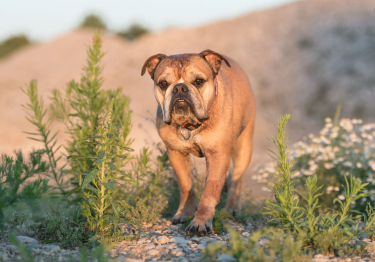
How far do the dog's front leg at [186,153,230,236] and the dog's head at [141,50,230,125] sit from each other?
0.51 meters

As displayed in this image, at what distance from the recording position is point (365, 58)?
21.3m

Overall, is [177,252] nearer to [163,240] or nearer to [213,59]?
[163,240]

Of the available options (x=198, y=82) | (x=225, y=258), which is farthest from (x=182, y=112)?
(x=225, y=258)

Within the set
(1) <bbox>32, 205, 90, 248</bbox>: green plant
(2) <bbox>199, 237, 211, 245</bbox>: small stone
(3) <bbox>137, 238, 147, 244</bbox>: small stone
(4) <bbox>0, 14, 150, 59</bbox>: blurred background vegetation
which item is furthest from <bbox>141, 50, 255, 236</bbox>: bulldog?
(4) <bbox>0, 14, 150, 59</bbox>: blurred background vegetation

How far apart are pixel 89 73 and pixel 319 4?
82.9 ft

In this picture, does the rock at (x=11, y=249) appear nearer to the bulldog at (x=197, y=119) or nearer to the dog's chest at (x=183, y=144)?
the bulldog at (x=197, y=119)

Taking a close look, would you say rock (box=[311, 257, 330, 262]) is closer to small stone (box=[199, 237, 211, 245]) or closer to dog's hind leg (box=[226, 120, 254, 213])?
small stone (box=[199, 237, 211, 245])

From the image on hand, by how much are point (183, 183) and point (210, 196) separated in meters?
0.71

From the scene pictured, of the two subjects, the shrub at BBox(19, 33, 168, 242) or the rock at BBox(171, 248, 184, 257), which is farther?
the shrub at BBox(19, 33, 168, 242)

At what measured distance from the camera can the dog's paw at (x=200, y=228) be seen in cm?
371

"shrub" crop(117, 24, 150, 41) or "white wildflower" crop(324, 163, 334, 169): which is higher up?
"shrub" crop(117, 24, 150, 41)

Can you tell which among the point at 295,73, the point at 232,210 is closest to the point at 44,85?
the point at 295,73

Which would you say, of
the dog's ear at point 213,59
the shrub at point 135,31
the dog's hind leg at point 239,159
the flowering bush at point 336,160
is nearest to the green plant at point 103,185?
the dog's ear at point 213,59

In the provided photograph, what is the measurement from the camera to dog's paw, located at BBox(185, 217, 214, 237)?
3705 mm
